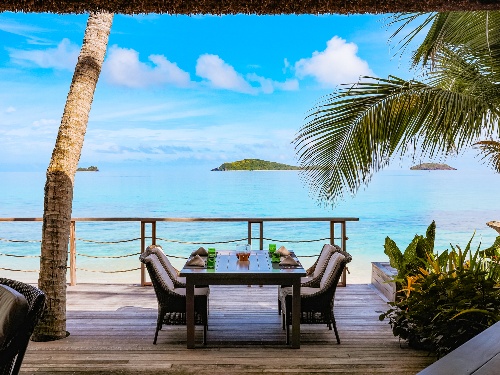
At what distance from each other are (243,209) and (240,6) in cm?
2937

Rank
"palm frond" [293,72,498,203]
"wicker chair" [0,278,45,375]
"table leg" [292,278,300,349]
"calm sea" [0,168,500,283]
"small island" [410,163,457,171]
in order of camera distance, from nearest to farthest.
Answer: "wicker chair" [0,278,45,375], "palm frond" [293,72,498,203], "small island" [410,163,457,171], "table leg" [292,278,300,349], "calm sea" [0,168,500,283]

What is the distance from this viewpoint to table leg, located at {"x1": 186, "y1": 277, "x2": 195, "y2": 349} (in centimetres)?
458

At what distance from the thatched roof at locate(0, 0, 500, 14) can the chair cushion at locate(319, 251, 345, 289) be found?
96.1 inches

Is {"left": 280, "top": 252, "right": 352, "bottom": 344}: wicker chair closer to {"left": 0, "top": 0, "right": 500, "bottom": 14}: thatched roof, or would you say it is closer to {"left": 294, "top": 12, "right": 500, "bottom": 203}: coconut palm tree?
{"left": 294, "top": 12, "right": 500, "bottom": 203}: coconut palm tree

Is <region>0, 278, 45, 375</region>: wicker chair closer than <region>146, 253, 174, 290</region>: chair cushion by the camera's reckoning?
Yes

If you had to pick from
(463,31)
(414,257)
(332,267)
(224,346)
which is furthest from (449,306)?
(463,31)

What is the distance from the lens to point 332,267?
4664 mm

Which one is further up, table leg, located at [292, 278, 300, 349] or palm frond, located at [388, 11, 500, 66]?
palm frond, located at [388, 11, 500, 66]

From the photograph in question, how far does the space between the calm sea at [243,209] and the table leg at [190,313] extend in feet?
34.9

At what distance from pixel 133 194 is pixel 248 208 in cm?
796

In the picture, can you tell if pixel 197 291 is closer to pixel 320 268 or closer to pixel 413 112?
pixel 320 268

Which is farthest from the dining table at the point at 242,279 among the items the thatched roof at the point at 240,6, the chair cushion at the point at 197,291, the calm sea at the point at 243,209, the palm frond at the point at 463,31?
the calm sea at the point at 243,209

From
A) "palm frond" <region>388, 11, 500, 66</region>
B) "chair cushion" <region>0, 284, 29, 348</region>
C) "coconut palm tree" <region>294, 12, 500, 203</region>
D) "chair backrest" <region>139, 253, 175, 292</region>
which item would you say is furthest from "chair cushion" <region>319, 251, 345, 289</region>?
"chair cushion" <region>0, 284, 29, 348</region>

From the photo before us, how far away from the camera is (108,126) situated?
109ft
